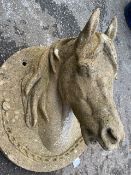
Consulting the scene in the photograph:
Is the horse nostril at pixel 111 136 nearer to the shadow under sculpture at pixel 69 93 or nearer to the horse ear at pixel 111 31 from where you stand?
the shadow under sculpture at pixel 69 93

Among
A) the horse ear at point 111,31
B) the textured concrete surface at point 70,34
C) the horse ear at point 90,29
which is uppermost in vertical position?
the horse ear at point 90,29

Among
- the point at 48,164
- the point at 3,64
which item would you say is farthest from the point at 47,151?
the point at 3,64

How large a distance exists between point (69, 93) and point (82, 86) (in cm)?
3

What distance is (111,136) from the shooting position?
1.95 ft

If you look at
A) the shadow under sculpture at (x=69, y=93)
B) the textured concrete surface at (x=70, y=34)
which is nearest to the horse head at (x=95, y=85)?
the shadow under sculpture at (x=69, y=93)

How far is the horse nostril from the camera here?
1.93ft

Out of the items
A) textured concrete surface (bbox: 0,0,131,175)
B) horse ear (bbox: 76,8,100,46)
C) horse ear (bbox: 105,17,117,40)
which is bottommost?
textured concrete surface (bbox: 0,0,131,175)

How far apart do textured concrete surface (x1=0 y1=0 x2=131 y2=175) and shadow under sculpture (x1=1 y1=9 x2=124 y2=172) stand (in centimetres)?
5

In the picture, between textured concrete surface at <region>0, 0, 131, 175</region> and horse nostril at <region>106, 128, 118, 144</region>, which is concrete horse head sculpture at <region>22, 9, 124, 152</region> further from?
textured concrete surface at <region>0, 0, 131, 175</region>

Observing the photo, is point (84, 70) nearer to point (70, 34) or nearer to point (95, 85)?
point (95, 85)

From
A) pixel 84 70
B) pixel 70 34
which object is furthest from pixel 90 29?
pixel 70 34

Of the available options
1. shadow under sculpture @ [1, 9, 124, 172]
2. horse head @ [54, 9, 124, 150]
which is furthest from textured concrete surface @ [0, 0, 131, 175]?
horse head @ [54, 9, 124, 150]

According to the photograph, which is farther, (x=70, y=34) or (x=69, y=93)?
(x=70, y=34)

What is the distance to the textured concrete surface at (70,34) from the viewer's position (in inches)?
30.9
